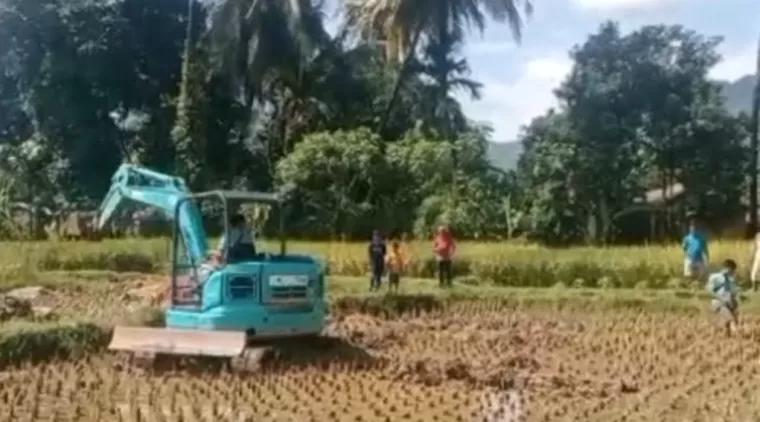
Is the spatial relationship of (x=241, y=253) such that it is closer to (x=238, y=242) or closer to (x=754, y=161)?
(x=238, y=242)

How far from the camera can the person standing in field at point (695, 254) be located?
19.8 metres

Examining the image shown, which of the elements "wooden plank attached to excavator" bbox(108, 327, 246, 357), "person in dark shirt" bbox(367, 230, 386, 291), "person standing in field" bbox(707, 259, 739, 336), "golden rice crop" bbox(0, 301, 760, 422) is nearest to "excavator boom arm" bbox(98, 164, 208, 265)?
"wooden plank attached to excavator" bbox(108, 327, 246, 357)

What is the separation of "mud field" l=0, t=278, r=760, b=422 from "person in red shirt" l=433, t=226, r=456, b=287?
3.81 meters

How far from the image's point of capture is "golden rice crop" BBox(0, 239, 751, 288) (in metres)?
22.0

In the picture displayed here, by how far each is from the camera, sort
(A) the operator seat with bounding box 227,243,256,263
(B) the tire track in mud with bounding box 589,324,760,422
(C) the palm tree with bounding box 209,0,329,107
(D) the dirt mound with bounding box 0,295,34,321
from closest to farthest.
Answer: (B) the tire track in mud with bounding box 589,324,760,422
(A) the operator seat with bounding box 227,243,256,263
(D) the dirt mound with bounding box 0,295,34,321
(C) the palm tree with bounding box 209,0,329,107

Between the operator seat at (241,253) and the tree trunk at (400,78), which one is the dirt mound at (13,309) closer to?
the operator seat at (241,253)

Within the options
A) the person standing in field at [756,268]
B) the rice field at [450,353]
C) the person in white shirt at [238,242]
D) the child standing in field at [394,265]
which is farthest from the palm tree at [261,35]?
the person in white shirt at [238,242]

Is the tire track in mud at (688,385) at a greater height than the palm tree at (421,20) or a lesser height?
lesser

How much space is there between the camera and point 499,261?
22.4 meters

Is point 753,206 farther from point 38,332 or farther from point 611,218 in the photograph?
point 38,332

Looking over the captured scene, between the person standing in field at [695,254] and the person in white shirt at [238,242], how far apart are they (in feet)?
29.9

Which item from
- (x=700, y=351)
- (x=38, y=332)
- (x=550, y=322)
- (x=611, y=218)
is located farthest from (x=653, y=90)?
(x=38, y=332)

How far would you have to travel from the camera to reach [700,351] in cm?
1373

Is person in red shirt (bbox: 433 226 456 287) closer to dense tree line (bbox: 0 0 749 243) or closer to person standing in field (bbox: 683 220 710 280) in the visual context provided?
person standing in field (bbox: 683 220 710 280)
